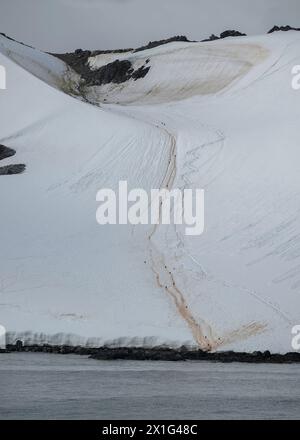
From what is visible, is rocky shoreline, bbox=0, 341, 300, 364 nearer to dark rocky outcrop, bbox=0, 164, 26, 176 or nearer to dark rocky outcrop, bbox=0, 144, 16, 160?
dark rocky outcrop, bbox=0, 164, 26, 176

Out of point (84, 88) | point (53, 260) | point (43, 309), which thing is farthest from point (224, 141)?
point (84, 88)

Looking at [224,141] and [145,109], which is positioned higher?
[145,109]

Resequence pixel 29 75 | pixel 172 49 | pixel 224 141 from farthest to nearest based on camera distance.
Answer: pixel 172 49 → pixel 29 75 → pixel 224 141

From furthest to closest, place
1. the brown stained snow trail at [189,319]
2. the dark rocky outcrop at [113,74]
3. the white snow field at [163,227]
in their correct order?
Answer: the dark rocky outcrop at [113,74], the white snow field at [163,227], the brown stained snow trail at [189,319]

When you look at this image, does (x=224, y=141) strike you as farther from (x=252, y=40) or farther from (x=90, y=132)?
(x=252, y=40)

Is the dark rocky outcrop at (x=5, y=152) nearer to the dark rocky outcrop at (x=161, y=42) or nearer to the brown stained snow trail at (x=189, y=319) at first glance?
the brown stained snow trail at (x=189, y=319)

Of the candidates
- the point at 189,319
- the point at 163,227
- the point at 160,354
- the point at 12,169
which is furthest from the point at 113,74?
the point at 160,354

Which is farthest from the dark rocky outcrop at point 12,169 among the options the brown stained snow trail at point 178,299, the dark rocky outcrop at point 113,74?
the dark rocky outcrop at point 113,74
